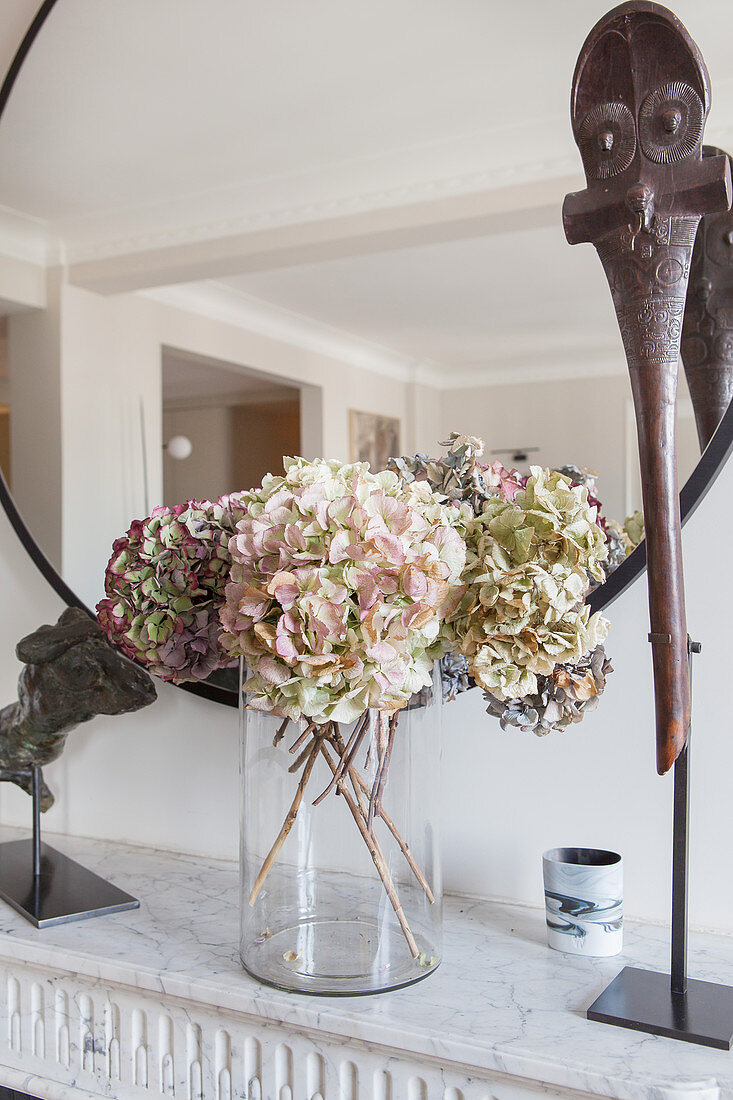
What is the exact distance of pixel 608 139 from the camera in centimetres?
77

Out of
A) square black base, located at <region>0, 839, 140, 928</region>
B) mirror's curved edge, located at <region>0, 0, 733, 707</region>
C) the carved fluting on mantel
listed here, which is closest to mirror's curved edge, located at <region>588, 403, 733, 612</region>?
mirror's curved edge, located at <region>0, 0, 733, 707</region>

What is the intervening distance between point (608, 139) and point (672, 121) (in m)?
0.05

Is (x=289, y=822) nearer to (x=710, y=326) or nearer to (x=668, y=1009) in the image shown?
(x=668, y=1009)

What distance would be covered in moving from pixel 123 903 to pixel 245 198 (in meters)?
0.82

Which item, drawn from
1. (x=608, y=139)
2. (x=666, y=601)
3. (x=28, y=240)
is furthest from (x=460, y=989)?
(x=28, y=240)

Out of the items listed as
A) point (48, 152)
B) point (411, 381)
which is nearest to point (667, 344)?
point (411, 381)

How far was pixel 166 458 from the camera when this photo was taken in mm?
1124

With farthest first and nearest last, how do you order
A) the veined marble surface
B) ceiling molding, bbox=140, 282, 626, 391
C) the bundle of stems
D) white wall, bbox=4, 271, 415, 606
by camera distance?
1. white wall, bbox=4, 271, 415, 606
2. ceiling molding, bbox=140, 282, 626, 391
3. the bundle of stems
4. the veined marble surface

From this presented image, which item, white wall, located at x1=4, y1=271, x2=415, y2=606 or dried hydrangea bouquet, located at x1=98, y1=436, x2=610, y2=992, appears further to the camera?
white wall, located at x1=4, y1=271, x2=415, y2=606

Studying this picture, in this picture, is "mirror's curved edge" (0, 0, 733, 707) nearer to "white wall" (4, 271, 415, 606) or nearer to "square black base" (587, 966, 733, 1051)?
"white wall" (4, 271, 415, 606)

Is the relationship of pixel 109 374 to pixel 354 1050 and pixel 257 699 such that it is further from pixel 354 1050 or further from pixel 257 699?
pixel 354 1050

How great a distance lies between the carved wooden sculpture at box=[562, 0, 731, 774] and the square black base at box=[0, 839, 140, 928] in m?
0.62

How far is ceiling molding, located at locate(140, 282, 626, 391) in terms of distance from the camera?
93 cm

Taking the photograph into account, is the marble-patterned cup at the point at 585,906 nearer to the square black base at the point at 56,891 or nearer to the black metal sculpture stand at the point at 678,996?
the black metal sculpture stand at the point at 678,996
